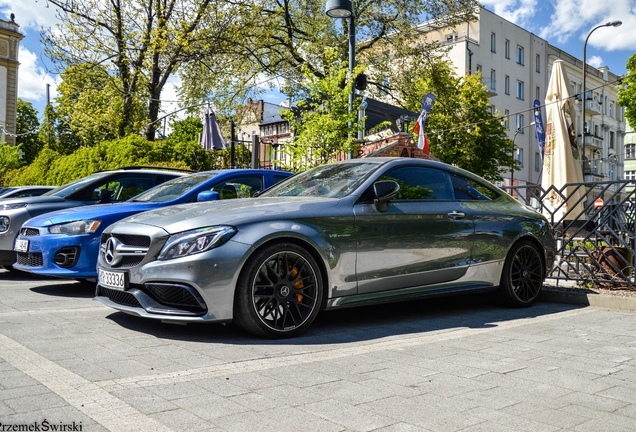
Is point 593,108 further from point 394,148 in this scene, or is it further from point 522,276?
point 522,276

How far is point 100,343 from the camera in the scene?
4.66 metres

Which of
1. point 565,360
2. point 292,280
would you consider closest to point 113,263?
point 292,280

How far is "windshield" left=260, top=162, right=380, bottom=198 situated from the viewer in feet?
19.2

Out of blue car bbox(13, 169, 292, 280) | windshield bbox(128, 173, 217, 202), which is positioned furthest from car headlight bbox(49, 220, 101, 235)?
windshield bbox(128, 173, 217, 202)

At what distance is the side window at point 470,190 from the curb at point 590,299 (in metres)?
1.52

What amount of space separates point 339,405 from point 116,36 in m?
19.8

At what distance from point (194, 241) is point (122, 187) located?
15.7ft

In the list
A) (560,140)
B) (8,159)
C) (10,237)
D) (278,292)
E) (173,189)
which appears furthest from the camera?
(8,159)

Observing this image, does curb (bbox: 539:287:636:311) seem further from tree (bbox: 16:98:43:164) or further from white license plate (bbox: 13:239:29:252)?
tree (bbox: 16:98:43:164)

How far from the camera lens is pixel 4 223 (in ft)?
29.5

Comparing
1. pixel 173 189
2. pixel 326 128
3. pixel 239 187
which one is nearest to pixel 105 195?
pixel 173 189

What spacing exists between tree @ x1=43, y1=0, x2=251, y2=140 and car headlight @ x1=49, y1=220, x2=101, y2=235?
1338 centimetres

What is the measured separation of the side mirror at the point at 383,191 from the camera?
5555mm

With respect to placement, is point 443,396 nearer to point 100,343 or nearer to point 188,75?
point 100,343
